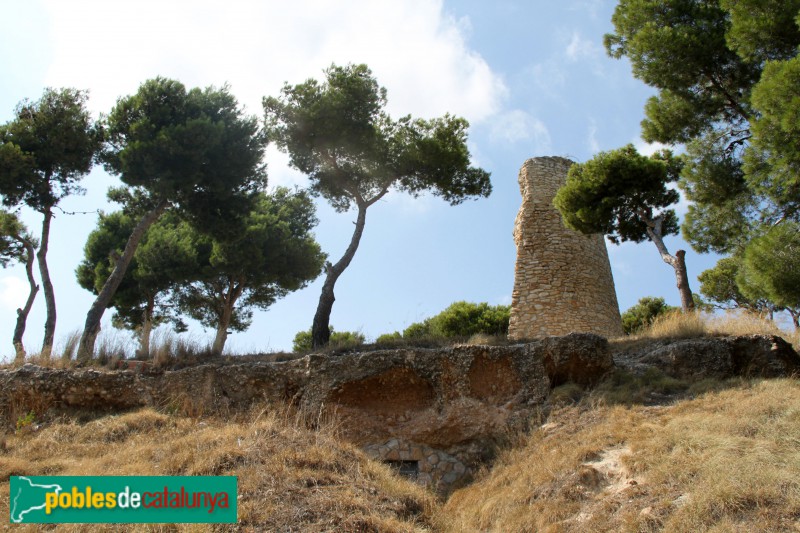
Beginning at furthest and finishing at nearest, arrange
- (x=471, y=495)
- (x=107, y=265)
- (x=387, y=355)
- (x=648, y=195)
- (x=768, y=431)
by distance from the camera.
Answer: (x=107, y=265), (x=648, y=195), (x=387, y=355), (x=471, y=495), (x=768, y=431)

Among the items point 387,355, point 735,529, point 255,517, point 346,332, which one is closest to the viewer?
point 735,529

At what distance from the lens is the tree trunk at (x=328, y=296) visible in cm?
1095

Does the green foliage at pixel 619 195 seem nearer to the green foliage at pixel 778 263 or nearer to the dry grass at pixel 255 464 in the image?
the green foliage at pixel 778 263

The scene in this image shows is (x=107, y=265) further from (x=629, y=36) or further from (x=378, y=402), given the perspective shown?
(x=629, y=36)

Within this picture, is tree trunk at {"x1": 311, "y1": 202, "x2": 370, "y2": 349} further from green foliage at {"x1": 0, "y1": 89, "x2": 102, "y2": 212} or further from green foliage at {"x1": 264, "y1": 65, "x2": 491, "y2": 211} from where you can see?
green foliage at {"x1": 0, "y1": 89, "x2": 102, "y2": 212}

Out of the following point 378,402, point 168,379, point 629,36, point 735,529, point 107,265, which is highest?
point 629,36

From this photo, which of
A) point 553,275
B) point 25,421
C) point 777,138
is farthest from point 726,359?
point 25,421

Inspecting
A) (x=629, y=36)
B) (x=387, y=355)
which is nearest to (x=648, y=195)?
(x=629, y=36)

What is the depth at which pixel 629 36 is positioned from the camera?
11641 mm

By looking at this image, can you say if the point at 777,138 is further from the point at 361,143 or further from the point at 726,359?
the point at 361,143

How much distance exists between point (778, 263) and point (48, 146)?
1261 cm

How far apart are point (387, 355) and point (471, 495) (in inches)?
84.4

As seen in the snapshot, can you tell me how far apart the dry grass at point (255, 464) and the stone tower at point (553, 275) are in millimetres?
7570

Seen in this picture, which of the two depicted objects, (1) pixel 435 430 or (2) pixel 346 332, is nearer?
(1) pixel 435 430
